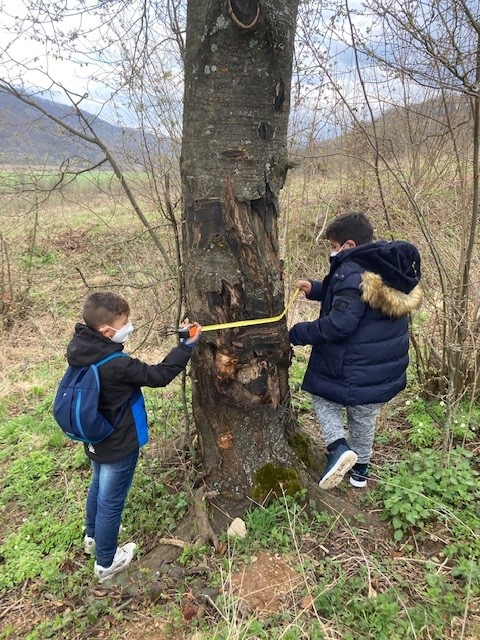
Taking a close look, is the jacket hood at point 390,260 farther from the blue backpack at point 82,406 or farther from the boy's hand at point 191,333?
the blue backpack at point 82,406

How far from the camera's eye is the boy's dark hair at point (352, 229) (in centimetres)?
277

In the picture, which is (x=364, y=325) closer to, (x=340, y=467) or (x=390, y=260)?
(x=390, y=260)

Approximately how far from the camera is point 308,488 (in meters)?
2.58

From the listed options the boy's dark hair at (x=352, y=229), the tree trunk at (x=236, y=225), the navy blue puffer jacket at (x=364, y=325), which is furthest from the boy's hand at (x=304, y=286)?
the tree trunk at (x=236, y=225)

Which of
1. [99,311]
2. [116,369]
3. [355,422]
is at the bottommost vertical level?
[355,422]

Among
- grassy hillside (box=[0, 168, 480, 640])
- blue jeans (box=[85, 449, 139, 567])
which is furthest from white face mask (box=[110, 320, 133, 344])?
blue jeans (box=[85, 449, 139, 567])

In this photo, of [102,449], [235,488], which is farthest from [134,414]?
[235,488]

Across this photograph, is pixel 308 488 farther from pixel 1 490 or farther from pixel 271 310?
pixel 1 490

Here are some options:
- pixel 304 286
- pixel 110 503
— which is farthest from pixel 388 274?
pixel 110 503

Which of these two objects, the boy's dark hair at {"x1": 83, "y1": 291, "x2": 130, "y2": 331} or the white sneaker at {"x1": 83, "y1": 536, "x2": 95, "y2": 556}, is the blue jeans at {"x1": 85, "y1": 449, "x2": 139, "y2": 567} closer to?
the white sneaker at {"x1": 83, "y1": 536, "x2": 95, "y2": 556}

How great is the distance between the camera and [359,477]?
2.82 meters

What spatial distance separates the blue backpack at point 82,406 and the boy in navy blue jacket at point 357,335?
1127mm

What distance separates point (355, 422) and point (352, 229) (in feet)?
3.91

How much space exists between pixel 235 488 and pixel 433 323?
2.23 m
